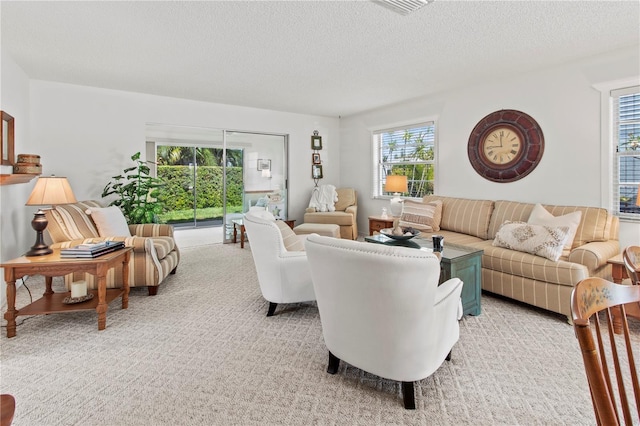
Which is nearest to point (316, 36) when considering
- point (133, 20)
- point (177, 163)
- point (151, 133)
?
point (133, 20)

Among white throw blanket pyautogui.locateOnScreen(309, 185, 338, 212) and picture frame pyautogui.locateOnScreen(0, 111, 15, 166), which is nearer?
picture frame pyautogui.locateOnScreen(0, 111, 15, 166)

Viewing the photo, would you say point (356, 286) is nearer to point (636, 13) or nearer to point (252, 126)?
point (636, 13)

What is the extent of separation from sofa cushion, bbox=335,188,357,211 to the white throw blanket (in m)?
0.09

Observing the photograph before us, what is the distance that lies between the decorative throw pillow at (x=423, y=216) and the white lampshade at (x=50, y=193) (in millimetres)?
3901

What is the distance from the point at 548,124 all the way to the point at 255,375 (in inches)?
162

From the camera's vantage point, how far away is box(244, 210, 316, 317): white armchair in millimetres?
2812

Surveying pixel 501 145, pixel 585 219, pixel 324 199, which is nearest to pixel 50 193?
pixel 324 199

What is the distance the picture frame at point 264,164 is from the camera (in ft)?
21.9

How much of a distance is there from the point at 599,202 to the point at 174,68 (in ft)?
16.2

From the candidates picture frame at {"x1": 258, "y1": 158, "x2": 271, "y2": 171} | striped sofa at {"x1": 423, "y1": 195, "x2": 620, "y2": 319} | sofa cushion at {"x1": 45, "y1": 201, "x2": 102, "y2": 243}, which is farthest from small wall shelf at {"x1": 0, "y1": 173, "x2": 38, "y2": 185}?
striped sofa at {"x1": 423, "y1": 195, "x2": 620, "y2": 319}

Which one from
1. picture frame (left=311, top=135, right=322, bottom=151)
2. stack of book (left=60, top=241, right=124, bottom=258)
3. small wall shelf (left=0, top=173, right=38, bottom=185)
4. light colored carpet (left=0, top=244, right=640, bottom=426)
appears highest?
picture frame (left=311, top=135, right=322, bottom=151)

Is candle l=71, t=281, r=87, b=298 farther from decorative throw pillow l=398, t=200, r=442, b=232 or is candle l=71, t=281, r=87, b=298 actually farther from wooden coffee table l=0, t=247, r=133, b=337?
decorative throw pillow l=398, t=200, r=442, b=232

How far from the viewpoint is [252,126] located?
641 cm

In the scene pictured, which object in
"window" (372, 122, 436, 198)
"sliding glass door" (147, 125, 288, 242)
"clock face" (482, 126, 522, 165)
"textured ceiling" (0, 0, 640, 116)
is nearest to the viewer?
"textured ceiling" (0, 0, 640, 116)
